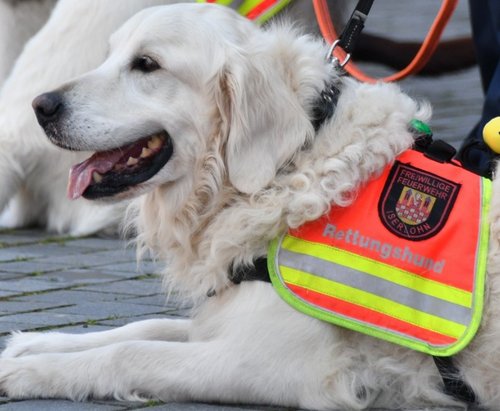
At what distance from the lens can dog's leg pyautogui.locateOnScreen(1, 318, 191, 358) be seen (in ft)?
13.2

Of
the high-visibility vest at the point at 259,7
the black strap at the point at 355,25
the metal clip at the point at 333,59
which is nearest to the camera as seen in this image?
the metal clip at the point at 333,59

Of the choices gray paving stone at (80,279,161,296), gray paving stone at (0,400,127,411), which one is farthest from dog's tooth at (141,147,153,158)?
gray paving stone at (80,279,161,296)

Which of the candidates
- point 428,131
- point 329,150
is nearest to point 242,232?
point 329,150

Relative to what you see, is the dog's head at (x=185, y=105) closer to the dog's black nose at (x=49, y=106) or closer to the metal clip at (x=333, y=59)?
the dog's black nose at (x=49, y=106)

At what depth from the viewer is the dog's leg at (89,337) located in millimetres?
4016

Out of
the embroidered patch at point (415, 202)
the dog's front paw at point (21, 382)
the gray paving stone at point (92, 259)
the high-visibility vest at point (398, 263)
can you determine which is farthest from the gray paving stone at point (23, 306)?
the embroidered patch at point (415, 202)

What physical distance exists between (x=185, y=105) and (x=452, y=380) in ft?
4.13

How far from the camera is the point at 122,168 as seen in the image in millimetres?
3947

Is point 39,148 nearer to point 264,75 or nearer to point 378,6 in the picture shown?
point 264,75

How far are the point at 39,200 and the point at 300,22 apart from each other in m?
1.98

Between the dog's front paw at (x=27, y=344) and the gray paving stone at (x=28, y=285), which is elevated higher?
the dog's front paw at (x=27, y=344)

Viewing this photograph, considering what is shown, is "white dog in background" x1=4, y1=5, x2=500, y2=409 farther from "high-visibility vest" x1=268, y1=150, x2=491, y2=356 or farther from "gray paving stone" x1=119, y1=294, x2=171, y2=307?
"gray paving stone" x1=119, y1=294, x2=171, y2=307

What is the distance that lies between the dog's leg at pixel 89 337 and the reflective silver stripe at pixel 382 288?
2.11 ft

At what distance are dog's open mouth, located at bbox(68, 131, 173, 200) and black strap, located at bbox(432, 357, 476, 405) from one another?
1.13 metres
